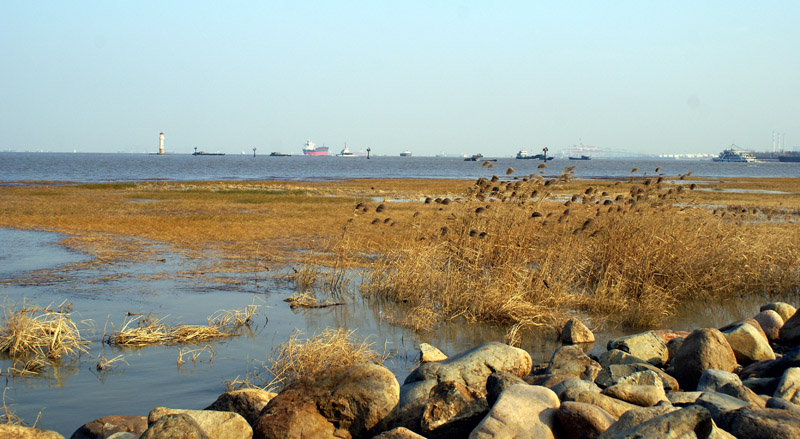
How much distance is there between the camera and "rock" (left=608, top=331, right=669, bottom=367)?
8.08 metres

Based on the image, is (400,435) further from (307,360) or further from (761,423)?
(761,423)

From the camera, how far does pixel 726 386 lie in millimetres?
6359

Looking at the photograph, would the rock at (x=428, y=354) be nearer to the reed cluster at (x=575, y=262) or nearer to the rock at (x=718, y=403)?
the reed cluster at (x=575, y=262)

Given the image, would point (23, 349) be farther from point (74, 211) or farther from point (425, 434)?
point (74, 211)

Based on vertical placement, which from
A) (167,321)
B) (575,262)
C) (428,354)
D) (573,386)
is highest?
(575,262)

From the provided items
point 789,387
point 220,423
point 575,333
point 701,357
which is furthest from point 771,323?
point 220,423

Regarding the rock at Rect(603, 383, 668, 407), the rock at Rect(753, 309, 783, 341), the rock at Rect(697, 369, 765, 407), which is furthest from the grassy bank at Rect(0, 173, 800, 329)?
the rock at Rect(603, 383, 668, 407)

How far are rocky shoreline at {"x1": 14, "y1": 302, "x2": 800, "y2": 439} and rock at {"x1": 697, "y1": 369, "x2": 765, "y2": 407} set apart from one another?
0.01m

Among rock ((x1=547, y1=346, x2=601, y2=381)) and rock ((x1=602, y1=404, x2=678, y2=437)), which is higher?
rock ((x1=602, y1=404, x2=678, y2=437))

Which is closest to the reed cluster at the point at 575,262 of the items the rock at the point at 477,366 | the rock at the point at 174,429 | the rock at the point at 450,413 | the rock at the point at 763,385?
the rock at the point at 477,366

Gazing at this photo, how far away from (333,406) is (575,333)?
4.49 metres

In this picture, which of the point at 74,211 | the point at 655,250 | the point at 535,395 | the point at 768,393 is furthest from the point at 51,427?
the point at 74,211

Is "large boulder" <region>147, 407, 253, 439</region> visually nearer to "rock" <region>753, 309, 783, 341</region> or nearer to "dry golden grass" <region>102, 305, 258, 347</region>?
"dry golden grass" <region>102, 305, 258, 347</region>

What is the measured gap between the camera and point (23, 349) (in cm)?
840
